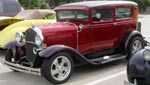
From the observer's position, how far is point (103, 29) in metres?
7.46

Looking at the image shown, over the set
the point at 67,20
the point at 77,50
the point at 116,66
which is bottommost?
the point at 116,66

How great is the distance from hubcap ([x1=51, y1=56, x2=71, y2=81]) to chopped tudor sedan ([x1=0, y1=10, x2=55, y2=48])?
3224 millimetres

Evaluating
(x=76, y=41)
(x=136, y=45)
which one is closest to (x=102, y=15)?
(x=76, y=41)

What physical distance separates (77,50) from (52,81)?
121cm

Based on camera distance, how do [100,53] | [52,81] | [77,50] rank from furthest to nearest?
[100,53] → [77,50] → [52,81]

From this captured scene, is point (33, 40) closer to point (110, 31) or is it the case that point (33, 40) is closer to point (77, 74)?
point (77, 74)

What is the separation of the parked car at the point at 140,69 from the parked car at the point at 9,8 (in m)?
9.10

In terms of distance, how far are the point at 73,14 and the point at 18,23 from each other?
10.3ft

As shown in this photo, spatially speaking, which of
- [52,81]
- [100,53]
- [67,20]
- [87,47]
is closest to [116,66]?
[100,53]

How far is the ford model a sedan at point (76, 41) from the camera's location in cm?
635

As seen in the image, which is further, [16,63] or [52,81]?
[16,63]

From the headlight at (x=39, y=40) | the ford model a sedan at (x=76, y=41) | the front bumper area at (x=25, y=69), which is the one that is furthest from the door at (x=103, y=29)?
the front bumper area at (x=25, y=69)

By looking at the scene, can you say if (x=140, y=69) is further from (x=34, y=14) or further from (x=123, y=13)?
(x=34, y=14)

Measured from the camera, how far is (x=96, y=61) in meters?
7.17
